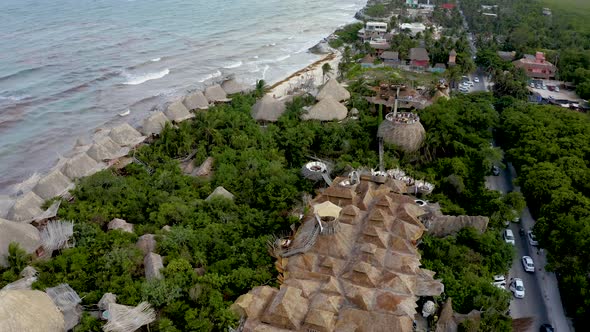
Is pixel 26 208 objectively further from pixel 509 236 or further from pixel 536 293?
pixel 536 293

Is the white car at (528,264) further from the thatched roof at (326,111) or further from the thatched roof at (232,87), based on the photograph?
the thatched roof at (232,87)

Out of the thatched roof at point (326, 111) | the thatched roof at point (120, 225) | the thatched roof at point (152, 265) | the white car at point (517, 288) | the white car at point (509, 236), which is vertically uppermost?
the thatched roof at point (326, 111)

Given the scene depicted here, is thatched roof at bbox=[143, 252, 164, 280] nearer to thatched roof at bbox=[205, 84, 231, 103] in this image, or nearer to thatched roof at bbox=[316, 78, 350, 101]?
thatched roof at bbox=[205, 84, 231, 103]

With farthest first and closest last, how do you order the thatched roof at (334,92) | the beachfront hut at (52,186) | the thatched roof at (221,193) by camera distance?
the thatched roof at (334,92) < the beachfront hut at (52,186) < the thatched roof at (221,193)

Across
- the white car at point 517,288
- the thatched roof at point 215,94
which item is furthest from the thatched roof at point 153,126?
the white car at point 517,288

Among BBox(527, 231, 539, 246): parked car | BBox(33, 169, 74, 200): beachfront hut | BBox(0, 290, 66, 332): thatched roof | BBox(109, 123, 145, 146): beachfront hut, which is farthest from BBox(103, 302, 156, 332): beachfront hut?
BBox(527, 231, 539, 246): parked car

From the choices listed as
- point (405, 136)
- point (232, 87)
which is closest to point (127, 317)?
point (405, 136)
